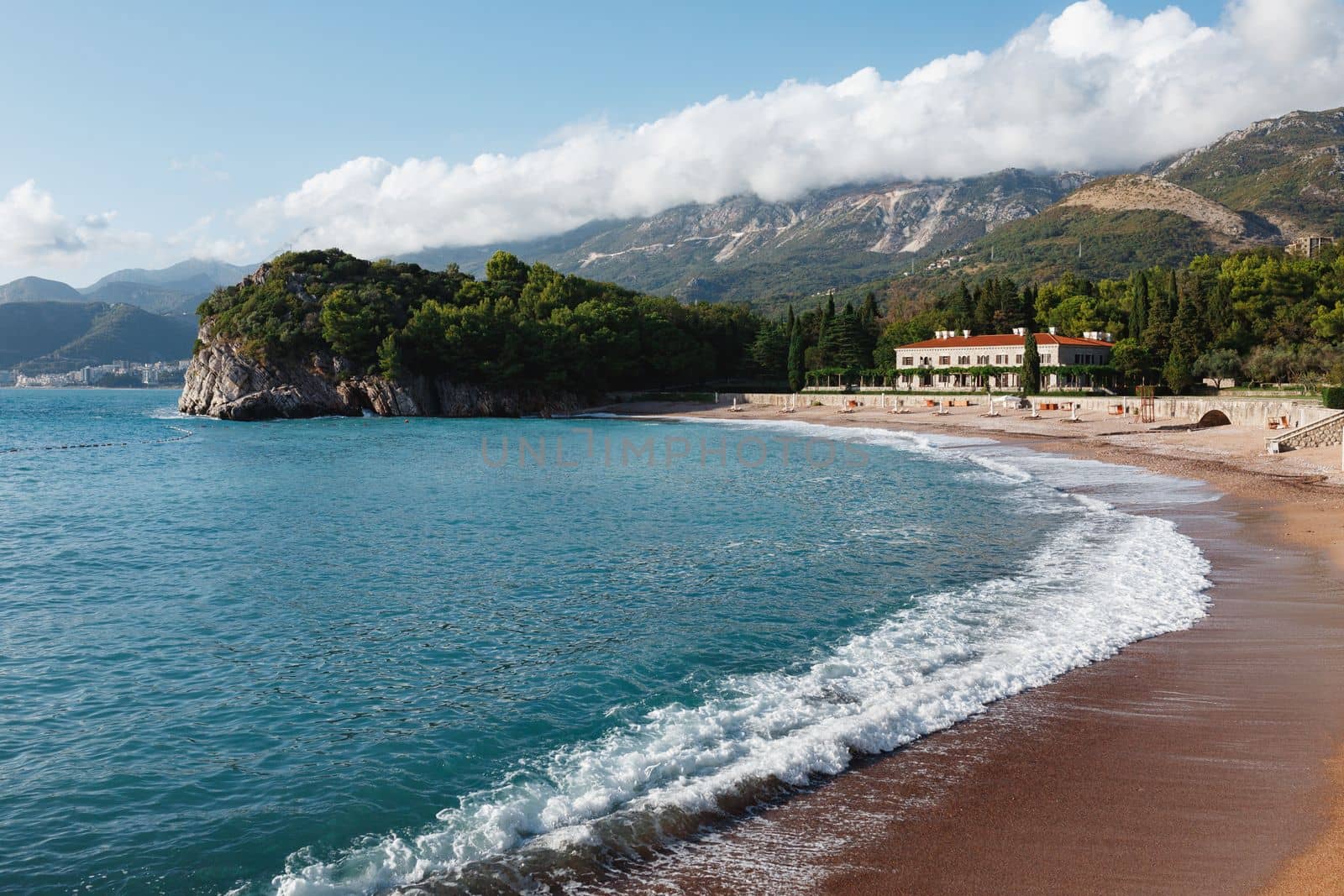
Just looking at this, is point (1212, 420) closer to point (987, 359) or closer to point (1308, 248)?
point (987, 359)

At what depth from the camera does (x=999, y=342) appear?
88625 millimetres

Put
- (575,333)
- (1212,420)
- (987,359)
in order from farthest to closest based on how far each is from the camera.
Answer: (575,333), (987,359), (1212,420)

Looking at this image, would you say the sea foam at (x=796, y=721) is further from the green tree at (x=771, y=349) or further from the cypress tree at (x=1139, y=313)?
the green tree at (x=771, y=349)

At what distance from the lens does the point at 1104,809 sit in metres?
7.27

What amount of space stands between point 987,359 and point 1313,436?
55616 millimetres

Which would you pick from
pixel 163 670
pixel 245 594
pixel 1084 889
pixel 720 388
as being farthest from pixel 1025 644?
pixel 720 388

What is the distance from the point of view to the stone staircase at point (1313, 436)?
3375cm

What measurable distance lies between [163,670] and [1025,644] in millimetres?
11661

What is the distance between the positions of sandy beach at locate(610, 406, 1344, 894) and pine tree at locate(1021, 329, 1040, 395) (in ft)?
205

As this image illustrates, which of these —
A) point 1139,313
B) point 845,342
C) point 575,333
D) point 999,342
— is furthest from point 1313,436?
point 575,333

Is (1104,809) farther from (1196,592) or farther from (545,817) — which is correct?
(1196,592)

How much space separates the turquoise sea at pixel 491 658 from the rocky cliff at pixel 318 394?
6208 cm

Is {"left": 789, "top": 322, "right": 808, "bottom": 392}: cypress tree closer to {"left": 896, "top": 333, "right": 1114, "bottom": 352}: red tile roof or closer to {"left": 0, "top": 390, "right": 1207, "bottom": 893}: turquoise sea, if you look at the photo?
{"left": 896, "top": 333, "right": 1114, "bottom": 352}: red tile roof

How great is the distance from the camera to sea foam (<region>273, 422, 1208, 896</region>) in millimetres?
7066
